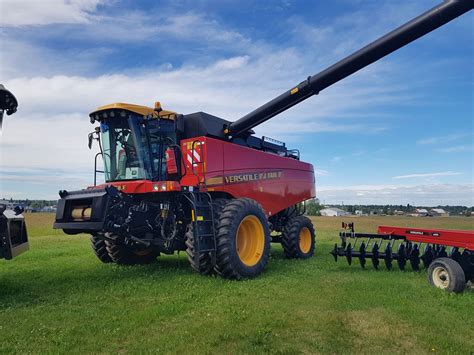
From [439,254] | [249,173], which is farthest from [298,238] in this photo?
[439,254]

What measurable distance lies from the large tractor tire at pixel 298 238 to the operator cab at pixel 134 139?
4.19 metres

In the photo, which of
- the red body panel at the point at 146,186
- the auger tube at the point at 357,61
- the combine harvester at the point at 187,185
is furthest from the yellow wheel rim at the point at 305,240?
the red body panel at the point at 146,186

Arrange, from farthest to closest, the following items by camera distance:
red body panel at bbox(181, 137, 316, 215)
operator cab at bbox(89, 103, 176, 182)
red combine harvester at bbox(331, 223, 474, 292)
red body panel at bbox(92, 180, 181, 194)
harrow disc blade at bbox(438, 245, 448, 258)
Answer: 1. red body panel at bbox(181, 137, 316, 215)
2. operator cab at bbox(89, 103, 176, 182)
3. harrow disc blade at bbox(438, 245, 448, 258)
4. red body panel at bbox(92, 180, 181, 194)
5. red combine harvester at bbox(331, 223, 474, 292)

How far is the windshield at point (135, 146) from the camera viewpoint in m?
8.17

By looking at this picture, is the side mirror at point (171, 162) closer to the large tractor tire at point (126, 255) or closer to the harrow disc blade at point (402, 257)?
the large tractor tire at point (126, 255)

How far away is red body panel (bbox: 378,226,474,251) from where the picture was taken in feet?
22.3

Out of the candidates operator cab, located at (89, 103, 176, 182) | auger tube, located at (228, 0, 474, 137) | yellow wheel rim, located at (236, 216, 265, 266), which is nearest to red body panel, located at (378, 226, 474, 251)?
yellow wheel rim, located at (236, 216, 265, 266)

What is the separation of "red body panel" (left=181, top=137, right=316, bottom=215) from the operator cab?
0.50 m

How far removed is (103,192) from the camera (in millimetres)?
7301

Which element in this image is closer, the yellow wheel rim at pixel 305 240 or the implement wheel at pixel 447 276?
the implement wheel at pixel 447 276

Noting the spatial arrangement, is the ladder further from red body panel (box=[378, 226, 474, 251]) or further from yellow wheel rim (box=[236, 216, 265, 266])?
red body panel (box=[378, 226, 474, 251])

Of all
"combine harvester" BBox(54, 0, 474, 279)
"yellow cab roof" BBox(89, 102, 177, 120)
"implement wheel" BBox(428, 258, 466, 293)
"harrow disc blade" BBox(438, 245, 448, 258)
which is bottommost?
"implement wheel" BBox(428, 258, 466, 293)

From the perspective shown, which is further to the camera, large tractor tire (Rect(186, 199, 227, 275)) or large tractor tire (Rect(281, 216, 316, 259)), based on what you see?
large tractor tire (Rect(281, 216, 316, 259))

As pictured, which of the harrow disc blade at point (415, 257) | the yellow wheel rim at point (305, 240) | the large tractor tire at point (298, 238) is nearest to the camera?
the harrow disc blade at point (415, 257)
